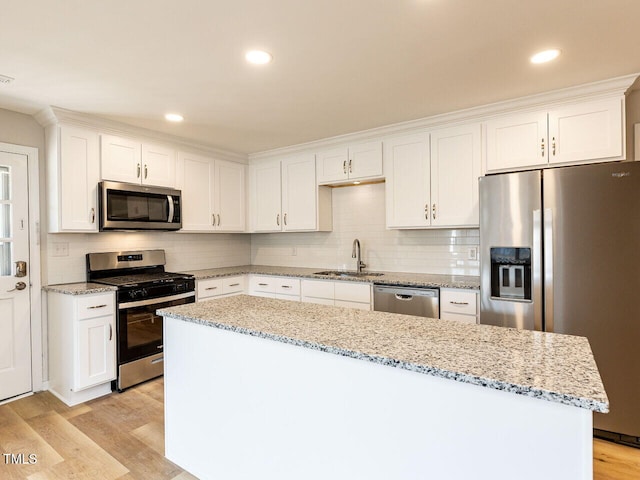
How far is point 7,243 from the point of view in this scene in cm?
291

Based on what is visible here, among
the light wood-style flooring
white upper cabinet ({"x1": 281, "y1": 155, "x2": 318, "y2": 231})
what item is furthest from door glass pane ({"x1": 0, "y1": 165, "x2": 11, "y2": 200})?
white upper cabinet ({"x1": 281, "y1": 155, "x2": 318, "y2": 231})

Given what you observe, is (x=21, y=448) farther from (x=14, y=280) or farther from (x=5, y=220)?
(x=5, y=220)

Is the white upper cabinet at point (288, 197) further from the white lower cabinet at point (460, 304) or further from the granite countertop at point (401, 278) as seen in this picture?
the white lower cabinet at point (460, 304)

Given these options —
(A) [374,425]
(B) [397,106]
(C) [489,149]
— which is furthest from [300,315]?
(C) [489,149]

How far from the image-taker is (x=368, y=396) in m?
1.23

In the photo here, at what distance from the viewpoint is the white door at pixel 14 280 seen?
2889 mm

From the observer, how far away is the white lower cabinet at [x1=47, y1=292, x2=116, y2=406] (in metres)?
2.79

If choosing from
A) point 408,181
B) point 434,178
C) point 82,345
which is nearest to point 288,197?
point 408,181

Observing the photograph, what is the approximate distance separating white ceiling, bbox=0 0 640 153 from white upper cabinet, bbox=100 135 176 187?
0.30 meters

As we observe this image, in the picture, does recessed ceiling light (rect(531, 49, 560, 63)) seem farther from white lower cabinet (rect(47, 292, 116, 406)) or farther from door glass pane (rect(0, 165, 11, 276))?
door glass pane (rect(0, 165, 11, 276))

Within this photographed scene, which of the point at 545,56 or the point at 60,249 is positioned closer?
the point at 545,56

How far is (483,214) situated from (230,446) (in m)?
2.15

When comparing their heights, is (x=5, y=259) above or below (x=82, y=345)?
above

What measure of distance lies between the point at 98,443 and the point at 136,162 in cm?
230
